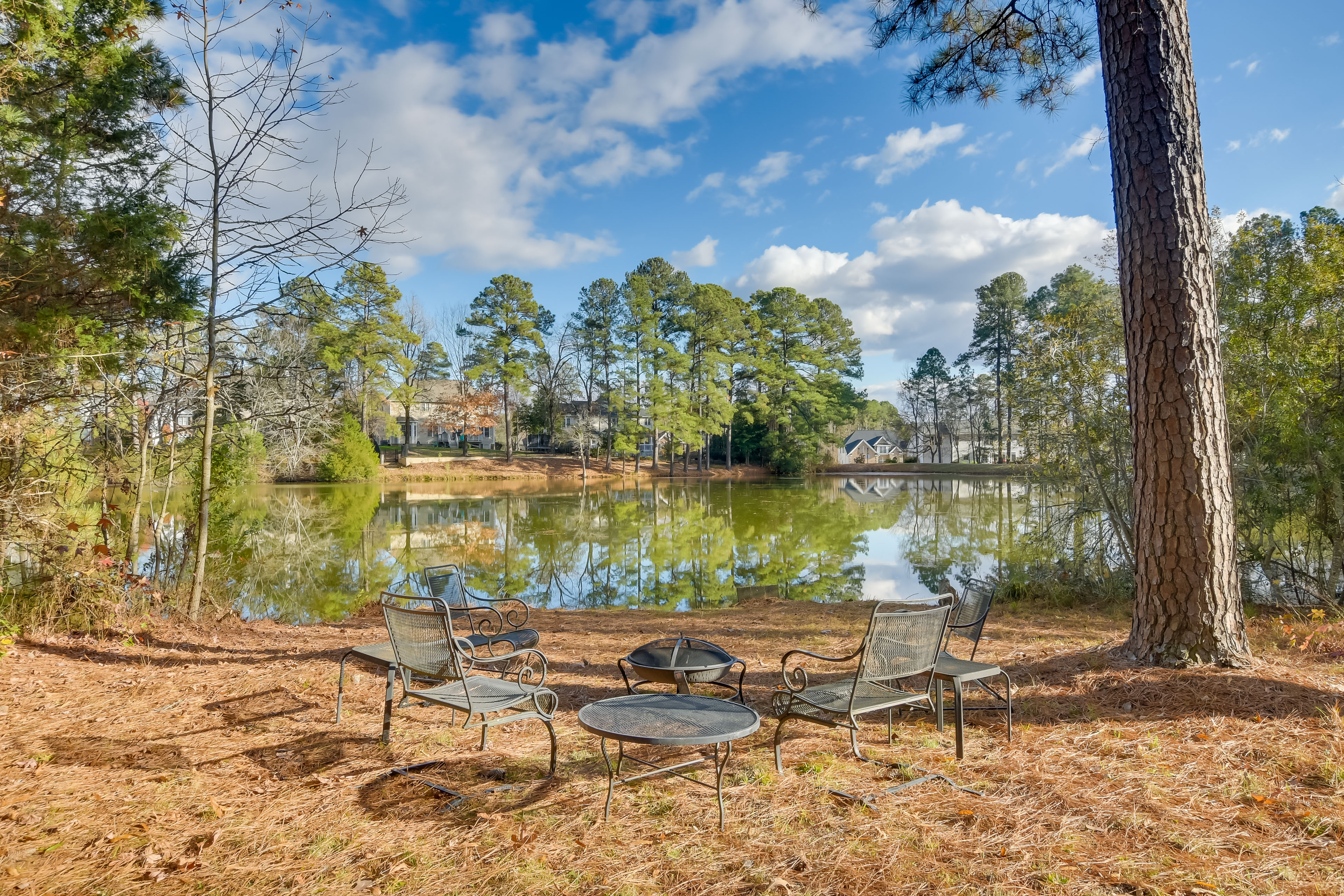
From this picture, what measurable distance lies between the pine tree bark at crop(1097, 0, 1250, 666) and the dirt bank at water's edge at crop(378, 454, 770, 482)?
30.5 meters

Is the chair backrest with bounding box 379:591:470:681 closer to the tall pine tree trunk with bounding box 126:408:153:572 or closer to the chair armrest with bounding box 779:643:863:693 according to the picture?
the chair armrest with bounding box 779:643:863:693

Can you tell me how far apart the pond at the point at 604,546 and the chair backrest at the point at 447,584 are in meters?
3.62

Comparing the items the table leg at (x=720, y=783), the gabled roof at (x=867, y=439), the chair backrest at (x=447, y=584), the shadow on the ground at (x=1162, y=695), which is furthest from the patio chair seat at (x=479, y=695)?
the gabled roof at (x=867, y=439)

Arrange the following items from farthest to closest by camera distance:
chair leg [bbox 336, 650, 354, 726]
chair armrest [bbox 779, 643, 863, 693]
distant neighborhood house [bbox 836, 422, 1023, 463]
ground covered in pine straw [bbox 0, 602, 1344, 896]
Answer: distant neighborhood house [bbox 836, 422, 1023, 463]
chair leg [bbox 336, 650, 354, 726]
chair armrest [bbox 779, 643, 863, 693]
ground covered in pine straw [bbox 0, 602, 1344, 896]

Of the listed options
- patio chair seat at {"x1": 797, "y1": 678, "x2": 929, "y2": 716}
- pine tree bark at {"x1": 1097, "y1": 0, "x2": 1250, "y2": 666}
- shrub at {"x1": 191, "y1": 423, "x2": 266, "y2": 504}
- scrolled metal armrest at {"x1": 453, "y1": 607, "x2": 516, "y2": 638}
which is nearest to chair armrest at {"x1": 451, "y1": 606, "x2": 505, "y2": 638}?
scrolled metal armrest at {"x1": 453, "y1": 607, "x2": 516, "y2": 638}

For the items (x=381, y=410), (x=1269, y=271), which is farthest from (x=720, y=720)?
(x=381, y=410)

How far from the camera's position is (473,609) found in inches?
180

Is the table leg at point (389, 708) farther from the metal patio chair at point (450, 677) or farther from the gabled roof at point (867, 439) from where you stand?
the gabled roof at point (867, 439)

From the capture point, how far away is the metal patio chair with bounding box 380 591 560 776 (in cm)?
318

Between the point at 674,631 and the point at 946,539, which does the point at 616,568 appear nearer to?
the point at 674,631

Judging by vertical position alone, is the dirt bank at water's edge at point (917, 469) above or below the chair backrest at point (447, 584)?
above

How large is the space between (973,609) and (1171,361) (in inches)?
78.9

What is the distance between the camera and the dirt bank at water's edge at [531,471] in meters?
32.5

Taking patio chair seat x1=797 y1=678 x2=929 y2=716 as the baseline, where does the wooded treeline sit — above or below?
above
